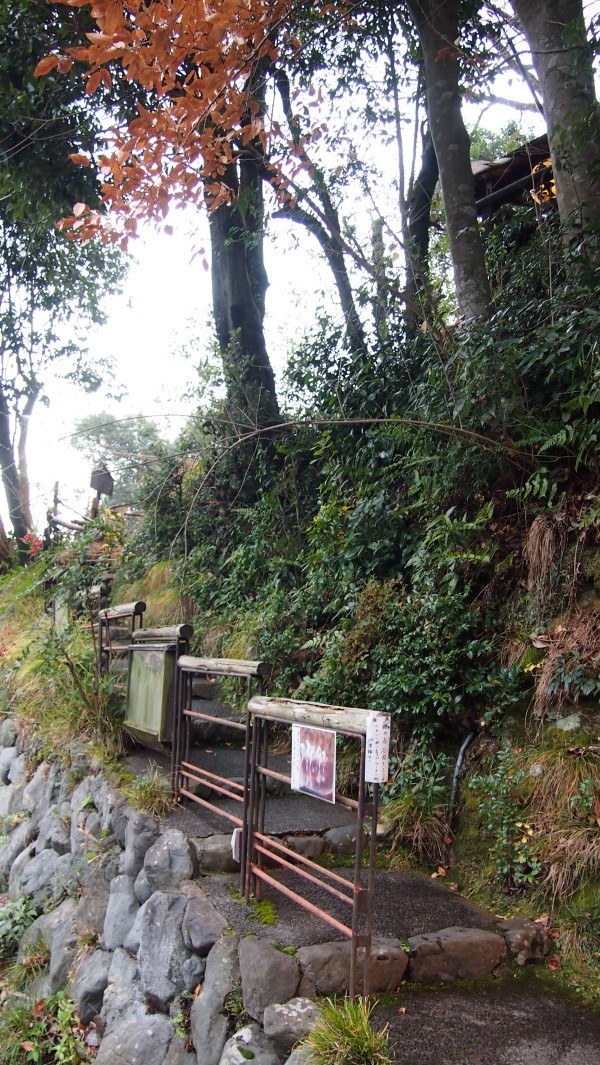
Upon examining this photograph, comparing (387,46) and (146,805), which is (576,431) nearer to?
(146,805)

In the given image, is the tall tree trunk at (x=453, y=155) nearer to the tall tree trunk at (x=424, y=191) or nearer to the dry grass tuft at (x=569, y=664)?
the dry grass tuft at (x=569, y=664)

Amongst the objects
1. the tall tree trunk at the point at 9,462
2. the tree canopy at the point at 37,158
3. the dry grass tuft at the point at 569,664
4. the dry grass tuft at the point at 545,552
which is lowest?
the dry grass tuft at the point at 569,664

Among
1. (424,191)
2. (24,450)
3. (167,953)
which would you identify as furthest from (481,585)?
(24,450)

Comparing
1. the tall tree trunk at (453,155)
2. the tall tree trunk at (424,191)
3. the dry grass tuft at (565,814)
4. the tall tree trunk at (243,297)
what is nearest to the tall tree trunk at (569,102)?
the tall tree trunk at (453,155)

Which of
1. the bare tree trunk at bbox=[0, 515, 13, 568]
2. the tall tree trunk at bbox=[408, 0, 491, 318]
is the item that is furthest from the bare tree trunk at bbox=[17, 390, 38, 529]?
the tall tree trunk at bbox=[408, 0, 491, 318]

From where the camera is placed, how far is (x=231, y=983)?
9.72 ft

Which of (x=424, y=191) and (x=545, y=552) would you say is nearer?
(x=545, y=552)

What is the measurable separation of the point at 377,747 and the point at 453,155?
17.4 feet

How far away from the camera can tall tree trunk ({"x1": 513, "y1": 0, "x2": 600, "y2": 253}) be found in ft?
16.7

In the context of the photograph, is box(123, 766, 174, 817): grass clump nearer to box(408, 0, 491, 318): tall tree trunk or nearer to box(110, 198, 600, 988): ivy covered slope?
box(110, 198, 600, 988): ivy covered slope

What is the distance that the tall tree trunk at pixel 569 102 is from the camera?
510 cm

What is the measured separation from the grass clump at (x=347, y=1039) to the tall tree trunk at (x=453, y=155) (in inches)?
184

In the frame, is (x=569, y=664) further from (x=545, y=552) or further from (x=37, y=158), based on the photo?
(x=37, y=158)

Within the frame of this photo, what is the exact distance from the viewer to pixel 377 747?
8.69ft
